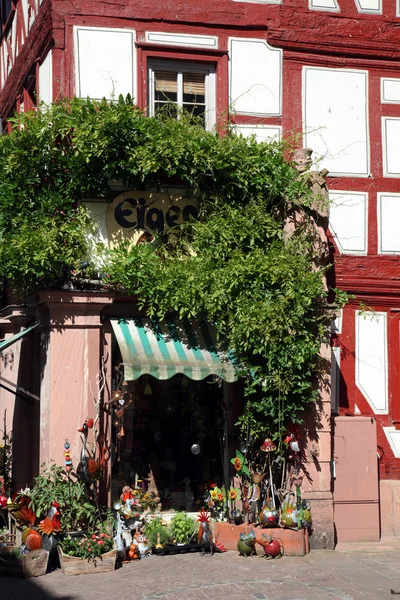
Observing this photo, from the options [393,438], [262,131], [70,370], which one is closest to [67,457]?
[70,370]

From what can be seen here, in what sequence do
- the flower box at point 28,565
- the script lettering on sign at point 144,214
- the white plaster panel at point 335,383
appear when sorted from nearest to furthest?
the flower box at point 28,565
the script lettering on sign at point 144,214
the white plaster panel at point 335,383

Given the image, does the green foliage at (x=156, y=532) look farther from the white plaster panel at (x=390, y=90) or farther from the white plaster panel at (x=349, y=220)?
the white plaster panel at (x=390, y=90)

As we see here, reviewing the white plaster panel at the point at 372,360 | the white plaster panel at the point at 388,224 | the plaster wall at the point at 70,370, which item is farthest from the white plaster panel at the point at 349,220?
the plaster wall at the point at 70,370

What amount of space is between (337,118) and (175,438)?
16.5 ft

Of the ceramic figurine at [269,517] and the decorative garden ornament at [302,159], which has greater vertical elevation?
the decorative garden ornament at [302,159]

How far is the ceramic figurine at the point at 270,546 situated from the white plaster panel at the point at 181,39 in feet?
21.7

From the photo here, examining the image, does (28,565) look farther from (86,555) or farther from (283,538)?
(283,538)

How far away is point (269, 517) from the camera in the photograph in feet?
41.6

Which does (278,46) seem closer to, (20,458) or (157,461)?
(157,461)

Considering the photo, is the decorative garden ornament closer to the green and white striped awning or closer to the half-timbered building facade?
the half-timbered building facade

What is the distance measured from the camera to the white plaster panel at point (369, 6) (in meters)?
14.6

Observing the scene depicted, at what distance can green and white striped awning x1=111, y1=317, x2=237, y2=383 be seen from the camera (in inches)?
501

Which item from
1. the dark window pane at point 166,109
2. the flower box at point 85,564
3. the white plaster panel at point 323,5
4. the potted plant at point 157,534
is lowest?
the flower box at point 85,564

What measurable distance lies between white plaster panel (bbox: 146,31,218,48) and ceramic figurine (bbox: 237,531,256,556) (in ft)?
21.5
